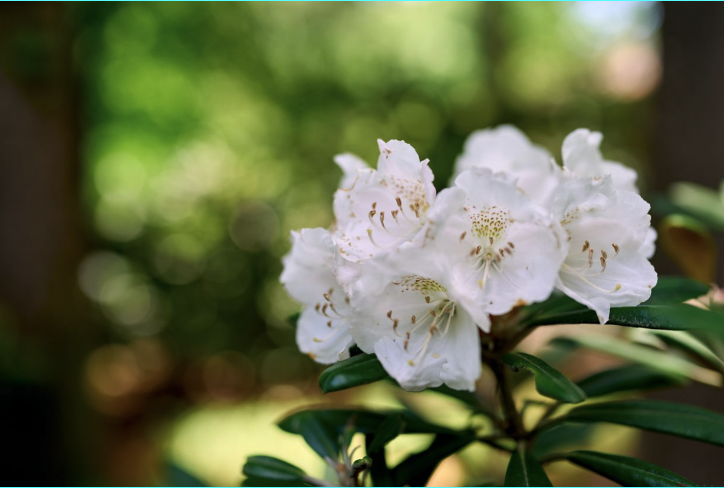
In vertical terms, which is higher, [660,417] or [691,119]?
[691,119]

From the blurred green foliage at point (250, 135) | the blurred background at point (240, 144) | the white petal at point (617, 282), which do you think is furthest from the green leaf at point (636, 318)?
the blurred green foliage at point (250, 135)

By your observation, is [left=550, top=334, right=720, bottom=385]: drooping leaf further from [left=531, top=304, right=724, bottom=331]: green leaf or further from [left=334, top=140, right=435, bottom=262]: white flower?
[left=334, top=140, right=435, bottom=262]: white flower

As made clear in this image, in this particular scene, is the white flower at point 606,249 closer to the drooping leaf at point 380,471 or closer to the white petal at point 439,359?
the white petal at point 439,359

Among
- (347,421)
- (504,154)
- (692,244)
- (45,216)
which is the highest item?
(45,216)

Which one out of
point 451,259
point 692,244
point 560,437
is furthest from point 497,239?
point 560,437

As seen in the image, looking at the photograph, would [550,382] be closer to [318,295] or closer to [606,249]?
[606,249]

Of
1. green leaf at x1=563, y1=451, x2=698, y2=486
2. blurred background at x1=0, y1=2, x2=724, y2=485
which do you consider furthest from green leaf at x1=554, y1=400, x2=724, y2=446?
blurred background at x1=0, y1=2, x2=724, y2=485
